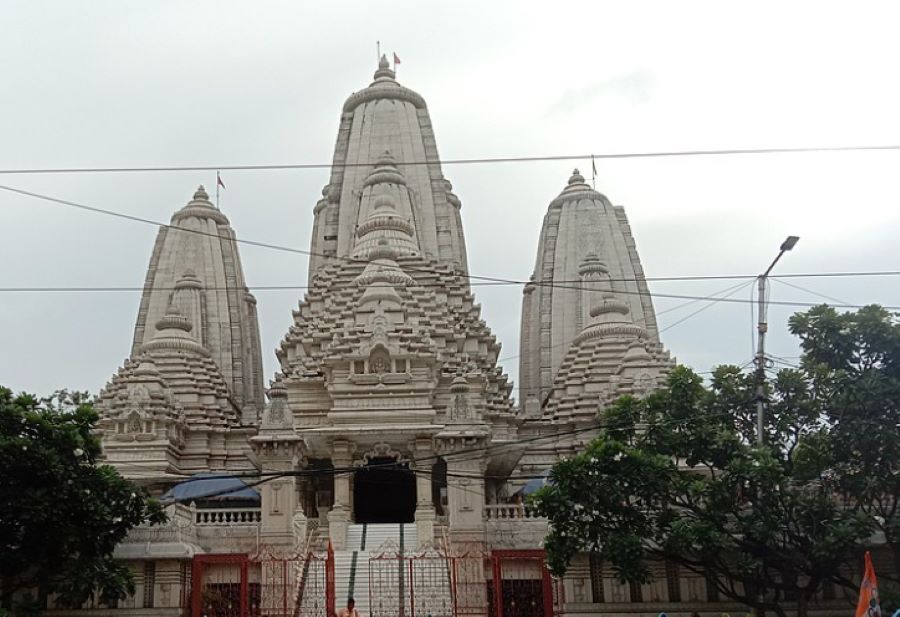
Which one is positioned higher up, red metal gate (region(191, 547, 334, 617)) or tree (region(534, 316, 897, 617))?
tree (region(534, 316, 897, 617))

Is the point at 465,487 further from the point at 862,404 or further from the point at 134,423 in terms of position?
the point at 134,423

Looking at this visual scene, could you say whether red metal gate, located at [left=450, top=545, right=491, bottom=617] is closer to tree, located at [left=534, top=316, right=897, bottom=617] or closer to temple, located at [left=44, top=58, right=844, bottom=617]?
temple, located at [left=44, top=58, right=844, bottom=617]

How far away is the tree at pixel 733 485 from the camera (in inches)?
813

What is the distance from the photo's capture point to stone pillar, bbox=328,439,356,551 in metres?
29.5

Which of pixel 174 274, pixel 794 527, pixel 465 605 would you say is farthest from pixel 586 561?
pixel 174 274

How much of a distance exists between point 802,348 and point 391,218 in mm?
26157

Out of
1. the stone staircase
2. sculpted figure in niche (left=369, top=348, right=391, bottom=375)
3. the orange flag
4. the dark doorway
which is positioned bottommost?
the orange flag

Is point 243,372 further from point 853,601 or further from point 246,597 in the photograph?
point 853,601

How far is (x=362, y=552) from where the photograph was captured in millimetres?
27250

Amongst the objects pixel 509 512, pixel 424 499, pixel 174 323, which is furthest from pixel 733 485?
pixel 174 323

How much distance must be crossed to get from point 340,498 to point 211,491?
541cm

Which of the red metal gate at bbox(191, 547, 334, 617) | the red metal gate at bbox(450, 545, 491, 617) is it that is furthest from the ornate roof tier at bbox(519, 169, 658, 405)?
the red metal gate at bbox(191, 547, 334, 617)

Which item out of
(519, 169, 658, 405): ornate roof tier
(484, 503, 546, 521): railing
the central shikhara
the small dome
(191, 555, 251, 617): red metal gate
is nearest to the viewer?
(191, 555, 251, 617): red metal gate

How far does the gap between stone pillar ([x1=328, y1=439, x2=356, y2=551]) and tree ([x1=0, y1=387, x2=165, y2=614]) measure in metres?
7.66
